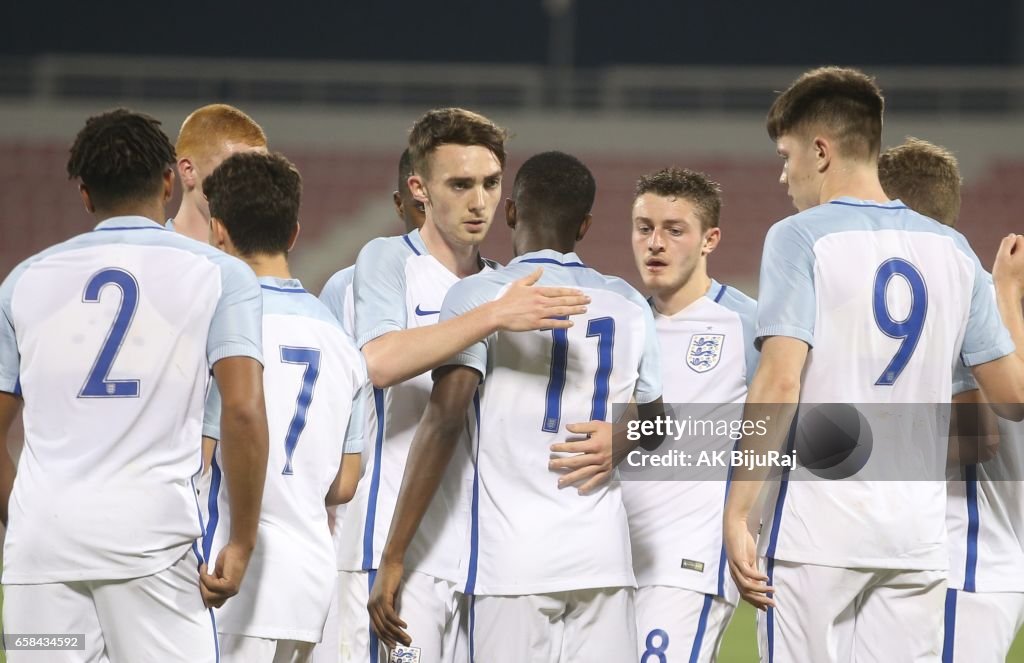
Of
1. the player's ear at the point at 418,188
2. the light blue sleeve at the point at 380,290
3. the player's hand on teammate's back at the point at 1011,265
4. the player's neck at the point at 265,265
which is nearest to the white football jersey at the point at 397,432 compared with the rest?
the light blue sleeve at the point at 380,290

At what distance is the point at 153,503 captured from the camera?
2.89 meters

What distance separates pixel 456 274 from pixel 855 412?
149cm

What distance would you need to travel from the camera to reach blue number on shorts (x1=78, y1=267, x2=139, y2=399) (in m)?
2.89

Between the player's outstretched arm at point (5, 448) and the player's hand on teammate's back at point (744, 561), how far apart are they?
193 centimetres

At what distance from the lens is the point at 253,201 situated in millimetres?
3385

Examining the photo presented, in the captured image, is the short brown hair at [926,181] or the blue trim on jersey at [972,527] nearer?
the blue trim on jersey at [972,527]

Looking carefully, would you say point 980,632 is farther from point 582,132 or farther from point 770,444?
point 582,132

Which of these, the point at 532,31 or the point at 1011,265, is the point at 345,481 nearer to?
the point at 1011,265

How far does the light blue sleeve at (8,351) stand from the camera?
2.96 m

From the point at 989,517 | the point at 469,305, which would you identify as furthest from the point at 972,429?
the point at 469,305

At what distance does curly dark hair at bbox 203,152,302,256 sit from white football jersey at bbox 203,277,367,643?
13cm

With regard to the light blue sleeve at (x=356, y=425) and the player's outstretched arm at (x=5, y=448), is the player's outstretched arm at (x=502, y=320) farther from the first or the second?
the player's outstretched arm at (x=5, y=448)

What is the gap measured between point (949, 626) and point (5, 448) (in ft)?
9.52

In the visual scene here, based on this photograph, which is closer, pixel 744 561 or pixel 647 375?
pixel 744 561
